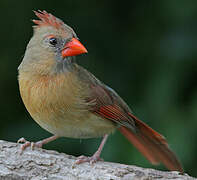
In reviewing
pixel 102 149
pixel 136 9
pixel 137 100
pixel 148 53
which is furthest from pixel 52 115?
pixel 136 9

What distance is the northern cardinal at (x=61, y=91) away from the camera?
13.8ft

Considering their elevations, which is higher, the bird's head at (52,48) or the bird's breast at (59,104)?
the bird's head at (52,48)

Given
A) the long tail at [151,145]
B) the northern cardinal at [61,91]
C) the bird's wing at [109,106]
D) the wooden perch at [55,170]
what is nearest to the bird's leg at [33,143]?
the northern cardinal at [61,91]

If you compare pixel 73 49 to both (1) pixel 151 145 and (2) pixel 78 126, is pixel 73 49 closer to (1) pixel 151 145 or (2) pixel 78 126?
(2) pixel 78 126

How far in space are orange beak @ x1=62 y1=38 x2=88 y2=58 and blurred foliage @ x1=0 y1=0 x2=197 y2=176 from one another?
103 centimetres

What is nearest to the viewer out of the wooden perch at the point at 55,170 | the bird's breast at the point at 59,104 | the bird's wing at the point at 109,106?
the wooden perch at the point at 55,170

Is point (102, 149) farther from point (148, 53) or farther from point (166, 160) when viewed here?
point (148, 53)

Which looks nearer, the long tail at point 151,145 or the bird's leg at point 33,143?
the bird's leg at point 33,143

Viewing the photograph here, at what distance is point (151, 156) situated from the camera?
16.0 feet

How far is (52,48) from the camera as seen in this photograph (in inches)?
170

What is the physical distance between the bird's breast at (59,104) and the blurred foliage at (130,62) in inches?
23.8

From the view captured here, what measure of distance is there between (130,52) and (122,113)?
94 centimetres

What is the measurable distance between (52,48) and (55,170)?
114 centimetres

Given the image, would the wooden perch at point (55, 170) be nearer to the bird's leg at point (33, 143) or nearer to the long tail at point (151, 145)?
the bird's leg at point (33, 143)
